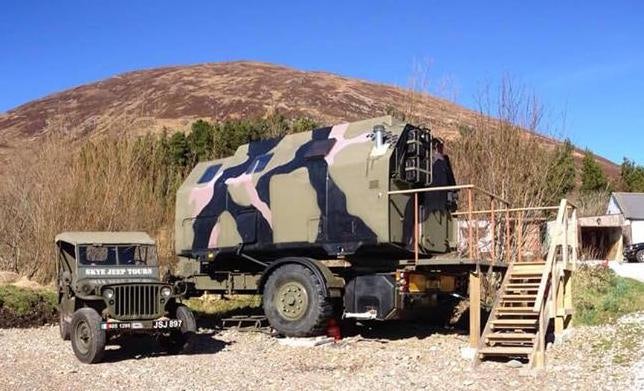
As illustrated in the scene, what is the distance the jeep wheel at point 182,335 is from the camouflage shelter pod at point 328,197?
2250 millimetres

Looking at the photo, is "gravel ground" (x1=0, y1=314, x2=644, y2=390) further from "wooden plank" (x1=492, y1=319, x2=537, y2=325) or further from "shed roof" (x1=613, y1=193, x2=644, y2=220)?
"shed roof" (x1=613, y1=193, x2=644, y2=220)

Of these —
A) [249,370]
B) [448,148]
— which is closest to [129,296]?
[249,370]

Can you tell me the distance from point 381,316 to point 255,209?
325 centimetres

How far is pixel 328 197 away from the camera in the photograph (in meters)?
12.0

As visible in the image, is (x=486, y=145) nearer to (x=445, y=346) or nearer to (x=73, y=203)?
(x=445, y=346)

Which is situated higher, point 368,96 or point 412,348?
point 368,96

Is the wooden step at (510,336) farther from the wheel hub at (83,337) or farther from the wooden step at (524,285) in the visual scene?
the wheel hub at (83,337)

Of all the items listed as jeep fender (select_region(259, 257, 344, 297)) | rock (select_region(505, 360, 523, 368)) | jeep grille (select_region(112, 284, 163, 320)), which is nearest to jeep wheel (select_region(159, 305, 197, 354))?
jeep grille (select_region(112, 284, 163, 320))

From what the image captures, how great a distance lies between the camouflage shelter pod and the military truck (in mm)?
18

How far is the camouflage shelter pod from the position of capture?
11570 millimetres

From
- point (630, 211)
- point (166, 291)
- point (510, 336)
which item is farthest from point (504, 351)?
point (630, 211)

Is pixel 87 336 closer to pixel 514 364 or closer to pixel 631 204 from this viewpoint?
pixel 514 364

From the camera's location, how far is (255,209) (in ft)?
42.8

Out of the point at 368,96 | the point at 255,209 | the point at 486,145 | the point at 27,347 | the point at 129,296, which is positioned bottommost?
the point at 27,347
